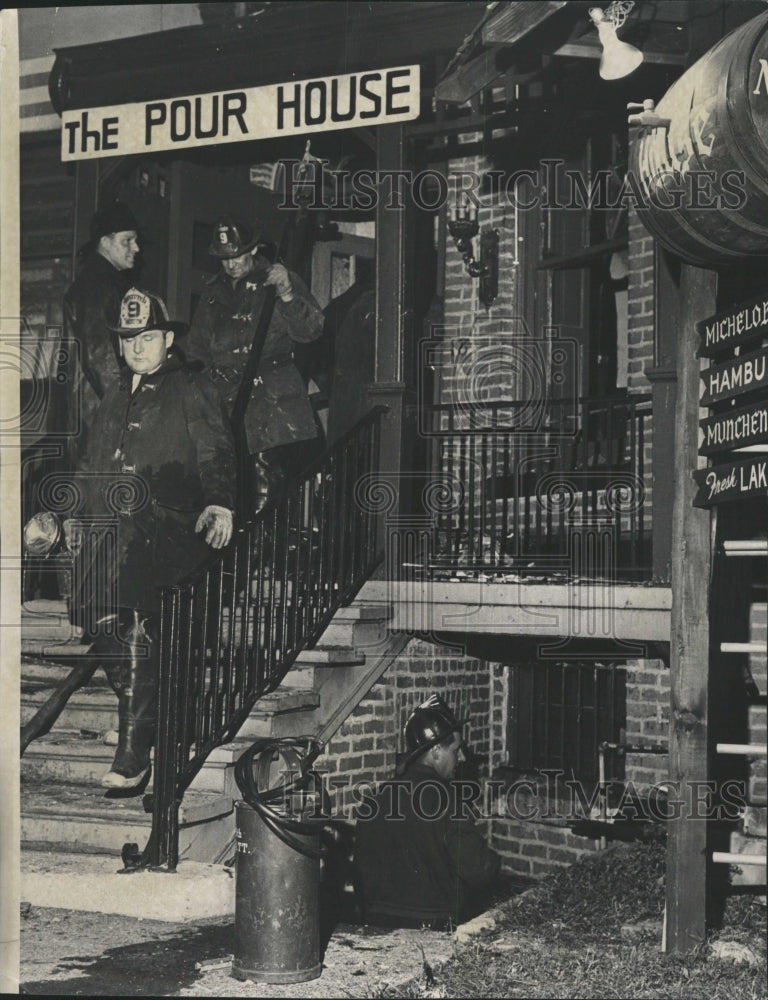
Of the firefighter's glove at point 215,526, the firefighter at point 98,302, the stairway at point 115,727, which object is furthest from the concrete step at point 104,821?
the firefighter at point 98,302

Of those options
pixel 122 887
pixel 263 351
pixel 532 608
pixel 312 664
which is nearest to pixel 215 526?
pixel 312 664

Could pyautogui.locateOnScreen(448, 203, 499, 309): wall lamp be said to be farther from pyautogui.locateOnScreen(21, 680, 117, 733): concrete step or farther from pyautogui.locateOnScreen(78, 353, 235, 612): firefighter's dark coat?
pyautogui.locateOnScreen(21, 680, 117, 733): concrete step

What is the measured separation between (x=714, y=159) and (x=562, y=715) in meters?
4.35

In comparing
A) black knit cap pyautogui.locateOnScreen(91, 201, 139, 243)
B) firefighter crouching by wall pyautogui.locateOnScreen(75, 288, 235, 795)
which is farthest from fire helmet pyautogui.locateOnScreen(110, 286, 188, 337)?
black knit cap pyautogui.locateOnScreen(91, 201, 139, 243)

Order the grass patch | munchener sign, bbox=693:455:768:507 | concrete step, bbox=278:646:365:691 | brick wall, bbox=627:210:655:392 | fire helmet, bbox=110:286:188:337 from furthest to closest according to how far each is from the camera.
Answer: brick wall, bbox=627:210:655:392
fire helmet, bbox=110:286:188:337
concrete step, bbox=278:646:365:691
the grass patch
munchener sign, bbox=693:455:768:507

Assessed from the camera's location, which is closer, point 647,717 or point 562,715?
point 647,717

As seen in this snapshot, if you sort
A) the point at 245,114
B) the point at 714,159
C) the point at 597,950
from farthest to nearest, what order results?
the point at 245,114, the point at 597,950, the point at 714,159

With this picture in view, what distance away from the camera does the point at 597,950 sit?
22.7ft

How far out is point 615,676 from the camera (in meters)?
8.84

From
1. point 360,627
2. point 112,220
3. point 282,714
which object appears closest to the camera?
point 282,714

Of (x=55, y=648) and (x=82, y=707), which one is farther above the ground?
(x=55, y=648)

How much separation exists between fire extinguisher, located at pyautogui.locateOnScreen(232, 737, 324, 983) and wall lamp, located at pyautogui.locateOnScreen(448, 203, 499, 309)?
4.04 metres

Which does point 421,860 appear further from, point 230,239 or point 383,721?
point 230,239

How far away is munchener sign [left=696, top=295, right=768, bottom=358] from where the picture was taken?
20.4ft
